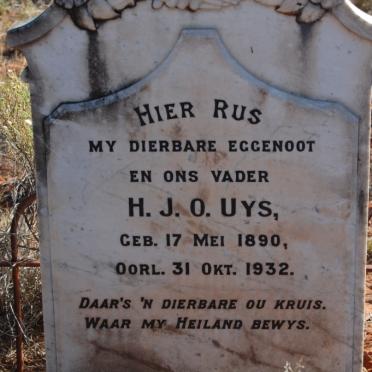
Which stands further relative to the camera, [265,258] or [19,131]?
[19,131]

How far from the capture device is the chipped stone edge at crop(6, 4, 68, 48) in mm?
3201

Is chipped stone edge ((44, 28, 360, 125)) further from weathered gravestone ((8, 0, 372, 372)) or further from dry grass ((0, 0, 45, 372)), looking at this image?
dry grass ((0, 0, 45, 372))

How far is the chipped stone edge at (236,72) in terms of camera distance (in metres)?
3.17

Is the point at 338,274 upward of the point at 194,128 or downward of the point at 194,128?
downward

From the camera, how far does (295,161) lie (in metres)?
3.28

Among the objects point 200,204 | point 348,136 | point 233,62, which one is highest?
point 233,62

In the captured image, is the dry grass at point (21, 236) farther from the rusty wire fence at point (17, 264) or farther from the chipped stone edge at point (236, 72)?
the chipped stone edge at point (236, 72)

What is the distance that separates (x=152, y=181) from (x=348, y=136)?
792 millimetres

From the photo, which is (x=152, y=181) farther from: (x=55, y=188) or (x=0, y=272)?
(x=0, y=272)

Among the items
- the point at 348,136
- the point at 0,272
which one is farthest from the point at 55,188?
the point at 0,272

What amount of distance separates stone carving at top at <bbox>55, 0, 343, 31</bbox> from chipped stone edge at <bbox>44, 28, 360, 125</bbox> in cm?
10

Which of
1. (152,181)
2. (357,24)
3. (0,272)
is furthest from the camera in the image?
(0,272)

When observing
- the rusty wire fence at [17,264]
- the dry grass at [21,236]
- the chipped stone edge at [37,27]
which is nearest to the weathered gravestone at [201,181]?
the chipped stone edge at [37,27]

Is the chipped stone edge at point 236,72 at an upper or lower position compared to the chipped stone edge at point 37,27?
lower
